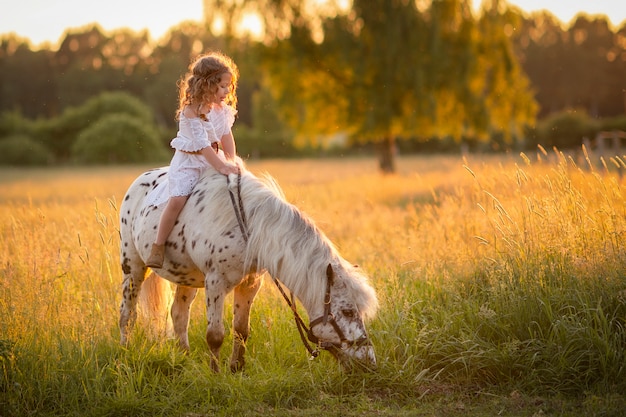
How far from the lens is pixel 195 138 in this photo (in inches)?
182

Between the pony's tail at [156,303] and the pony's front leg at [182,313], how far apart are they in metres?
0.06

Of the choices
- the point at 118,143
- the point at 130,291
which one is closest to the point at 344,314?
the point at 130,291

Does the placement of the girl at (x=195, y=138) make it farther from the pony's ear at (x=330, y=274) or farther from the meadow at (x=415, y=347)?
the pony's ear at (x=330, y=274)

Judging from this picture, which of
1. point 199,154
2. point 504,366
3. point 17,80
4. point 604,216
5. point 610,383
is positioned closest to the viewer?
point 610,383

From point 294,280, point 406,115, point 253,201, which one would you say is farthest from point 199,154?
point 406,115

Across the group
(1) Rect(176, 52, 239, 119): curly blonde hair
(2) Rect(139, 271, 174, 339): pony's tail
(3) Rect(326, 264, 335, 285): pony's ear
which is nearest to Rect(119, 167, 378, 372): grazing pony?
(3) Rect(326, 264, 335, 285): pony's ear

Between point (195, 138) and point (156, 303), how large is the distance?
5.26 feet

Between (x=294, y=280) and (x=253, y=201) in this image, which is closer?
(x=294, y=280)

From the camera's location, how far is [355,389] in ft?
13.7

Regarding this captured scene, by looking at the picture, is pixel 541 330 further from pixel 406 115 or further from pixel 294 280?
pixel 406 115

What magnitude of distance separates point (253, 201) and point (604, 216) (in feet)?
10.4

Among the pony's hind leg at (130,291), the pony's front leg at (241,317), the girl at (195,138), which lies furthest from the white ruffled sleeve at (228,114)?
the pony's hind leg at (130,291)

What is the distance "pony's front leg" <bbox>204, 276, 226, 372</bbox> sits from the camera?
4348mm

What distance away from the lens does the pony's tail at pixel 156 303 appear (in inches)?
199
